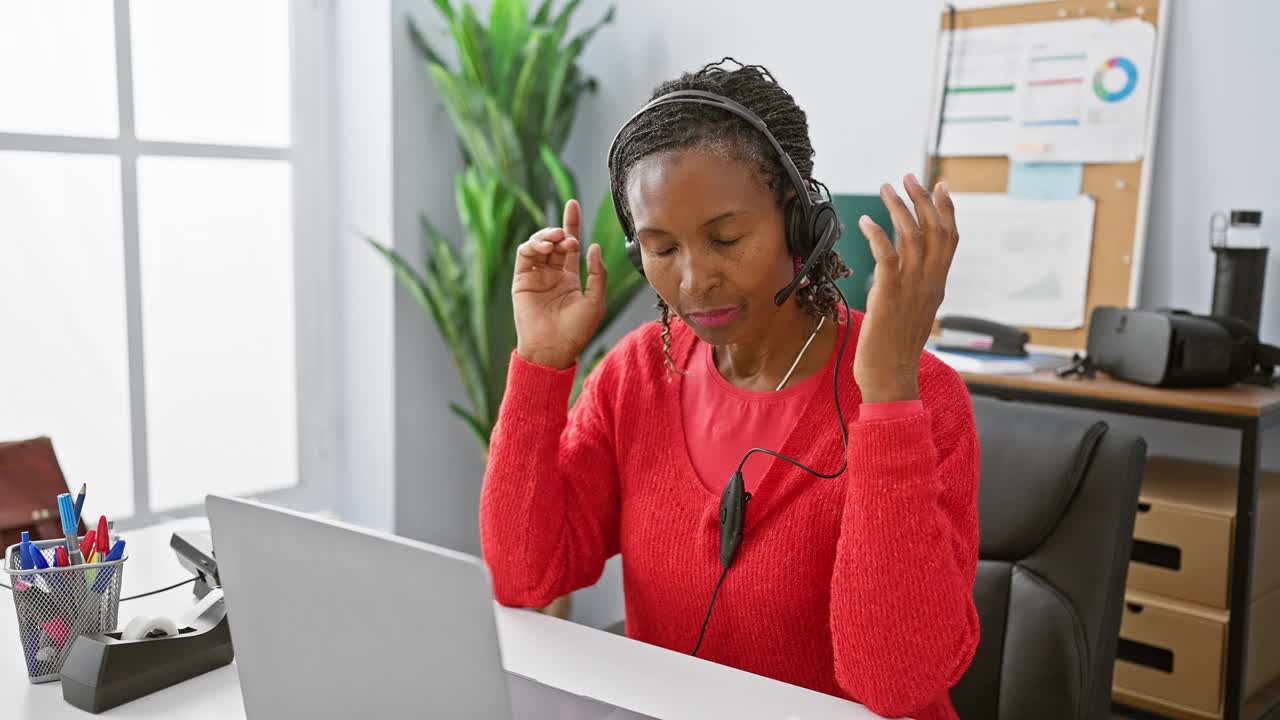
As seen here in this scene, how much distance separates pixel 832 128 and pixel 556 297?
181 centimetres

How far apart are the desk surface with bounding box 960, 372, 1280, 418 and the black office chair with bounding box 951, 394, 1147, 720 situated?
867 millimetres

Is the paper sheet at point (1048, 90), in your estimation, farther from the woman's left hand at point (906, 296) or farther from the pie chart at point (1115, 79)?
the woman's left hand at point (906, 296)

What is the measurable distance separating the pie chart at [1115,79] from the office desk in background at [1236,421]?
725 mm

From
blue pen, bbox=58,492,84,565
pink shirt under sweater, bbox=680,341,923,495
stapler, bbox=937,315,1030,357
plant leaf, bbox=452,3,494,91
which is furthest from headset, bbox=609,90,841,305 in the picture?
plant leaf, bbox=452,3,494,91

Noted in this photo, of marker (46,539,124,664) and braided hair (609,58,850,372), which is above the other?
braided hair (609,58,850,372)

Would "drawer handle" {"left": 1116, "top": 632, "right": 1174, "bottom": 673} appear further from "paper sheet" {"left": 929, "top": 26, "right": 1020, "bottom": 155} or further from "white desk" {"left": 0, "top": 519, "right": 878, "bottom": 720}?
"white desk" {"left": 0, "top": 519, "right": 878, "bottom": 720}

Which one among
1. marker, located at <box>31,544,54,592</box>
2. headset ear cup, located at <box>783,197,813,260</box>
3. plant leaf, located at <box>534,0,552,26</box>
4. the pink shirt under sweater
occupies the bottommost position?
marker, located at <box>31,544,54,592</box>

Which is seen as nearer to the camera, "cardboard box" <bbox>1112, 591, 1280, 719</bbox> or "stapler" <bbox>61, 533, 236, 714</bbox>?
"stapler" <bbox>61, 533, 236, 714</bbox>

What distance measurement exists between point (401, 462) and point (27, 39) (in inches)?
54.4

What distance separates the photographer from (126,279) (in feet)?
8.55

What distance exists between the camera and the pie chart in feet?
7.82

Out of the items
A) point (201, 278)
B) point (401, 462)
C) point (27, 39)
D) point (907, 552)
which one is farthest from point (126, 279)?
point (907, 552)

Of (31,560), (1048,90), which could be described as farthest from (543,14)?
(31,560)

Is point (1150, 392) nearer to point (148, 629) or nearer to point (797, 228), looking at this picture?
point (797, 228)
